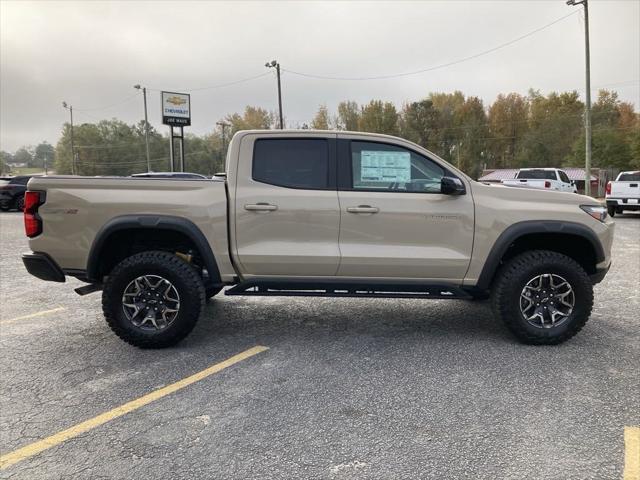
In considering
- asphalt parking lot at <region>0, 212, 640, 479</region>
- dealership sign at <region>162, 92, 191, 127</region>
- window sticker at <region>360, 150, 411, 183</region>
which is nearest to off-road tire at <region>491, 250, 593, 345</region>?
asphalt parking lot at <region>0, 212, 640, 479</region>

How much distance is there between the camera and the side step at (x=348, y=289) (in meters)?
4.45

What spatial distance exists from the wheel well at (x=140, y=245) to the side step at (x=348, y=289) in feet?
2.00

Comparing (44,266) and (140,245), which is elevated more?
(140,245)

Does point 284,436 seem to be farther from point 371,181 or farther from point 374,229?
point 371,181

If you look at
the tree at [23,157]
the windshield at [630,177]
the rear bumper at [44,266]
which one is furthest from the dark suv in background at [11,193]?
the tree at [23,157]

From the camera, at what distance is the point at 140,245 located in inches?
186

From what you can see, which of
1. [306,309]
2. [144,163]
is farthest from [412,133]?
[306,309]

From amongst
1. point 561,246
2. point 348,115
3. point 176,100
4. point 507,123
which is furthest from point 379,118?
point 561,246

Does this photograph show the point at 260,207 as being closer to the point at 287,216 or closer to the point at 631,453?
the point at 287,216

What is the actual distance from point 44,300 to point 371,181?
464 centimetres

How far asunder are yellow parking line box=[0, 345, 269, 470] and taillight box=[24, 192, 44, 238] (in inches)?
78.7

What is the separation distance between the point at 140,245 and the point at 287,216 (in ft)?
5.00

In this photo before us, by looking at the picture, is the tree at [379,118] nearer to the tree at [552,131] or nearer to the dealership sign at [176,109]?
the tree at [552,131]

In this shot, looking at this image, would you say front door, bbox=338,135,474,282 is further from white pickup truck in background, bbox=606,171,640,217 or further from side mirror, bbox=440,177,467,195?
white pickup truck in background, bbox=606,171,640,217
